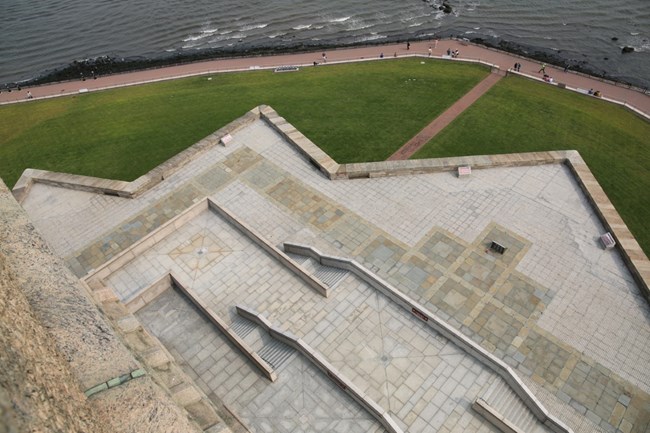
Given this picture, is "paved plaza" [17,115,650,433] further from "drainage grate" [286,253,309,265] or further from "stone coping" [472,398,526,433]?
"drainage grate" [286,253,309,265]

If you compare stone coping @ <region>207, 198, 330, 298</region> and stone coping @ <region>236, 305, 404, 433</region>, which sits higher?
stone coping @ <region>207, 198, 330, 298</region>

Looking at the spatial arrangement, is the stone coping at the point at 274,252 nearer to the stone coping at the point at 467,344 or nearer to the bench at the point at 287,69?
the stone coping at the point at 467,344

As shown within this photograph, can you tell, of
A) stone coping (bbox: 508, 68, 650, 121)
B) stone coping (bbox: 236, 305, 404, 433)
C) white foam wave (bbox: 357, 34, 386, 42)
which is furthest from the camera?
white foam wave (bbox: 357, 34, 386, 42)

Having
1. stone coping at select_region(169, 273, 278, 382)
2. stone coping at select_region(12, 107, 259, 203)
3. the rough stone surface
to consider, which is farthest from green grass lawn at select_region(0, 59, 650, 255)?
the rough stone surface

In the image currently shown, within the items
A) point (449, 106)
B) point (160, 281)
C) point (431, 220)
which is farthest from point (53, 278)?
point (449, 106)

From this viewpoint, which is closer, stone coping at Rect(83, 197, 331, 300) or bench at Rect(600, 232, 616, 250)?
stone coping at Rect(83, 197, 331, 300)

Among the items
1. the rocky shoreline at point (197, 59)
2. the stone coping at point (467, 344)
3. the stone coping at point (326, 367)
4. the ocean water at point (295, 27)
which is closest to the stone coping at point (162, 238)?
the stone coping at point (467, 344)

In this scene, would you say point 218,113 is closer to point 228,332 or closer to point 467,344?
point 228,332
